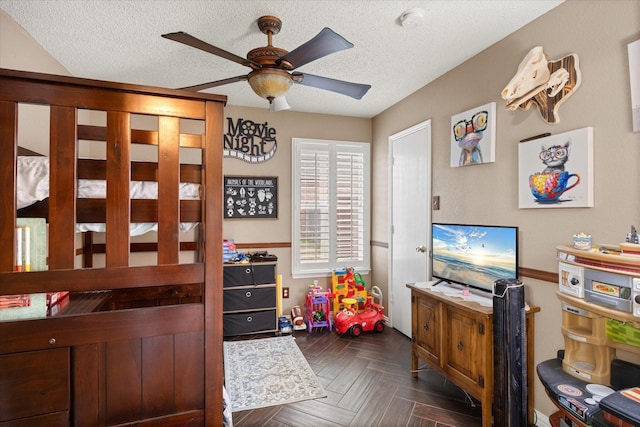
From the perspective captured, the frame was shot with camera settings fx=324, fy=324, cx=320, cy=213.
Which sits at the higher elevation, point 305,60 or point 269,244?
point 305,60

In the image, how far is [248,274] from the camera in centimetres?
368

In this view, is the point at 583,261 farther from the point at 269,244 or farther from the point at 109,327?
the point at 269,244

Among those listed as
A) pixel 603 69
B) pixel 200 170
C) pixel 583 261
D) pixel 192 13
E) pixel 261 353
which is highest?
pixel 192 13

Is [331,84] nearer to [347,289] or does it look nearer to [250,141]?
[250,141]

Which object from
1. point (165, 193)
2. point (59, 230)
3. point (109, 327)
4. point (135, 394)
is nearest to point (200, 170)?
point (165, 193)

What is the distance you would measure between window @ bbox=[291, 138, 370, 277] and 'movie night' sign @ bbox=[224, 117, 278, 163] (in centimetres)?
34

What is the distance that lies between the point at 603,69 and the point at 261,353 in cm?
345

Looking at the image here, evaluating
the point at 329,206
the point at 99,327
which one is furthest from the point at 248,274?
the point at 99,327

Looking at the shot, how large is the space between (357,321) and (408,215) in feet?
4.48

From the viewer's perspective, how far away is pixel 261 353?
329 centimetres

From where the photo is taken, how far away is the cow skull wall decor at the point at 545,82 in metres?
1.97

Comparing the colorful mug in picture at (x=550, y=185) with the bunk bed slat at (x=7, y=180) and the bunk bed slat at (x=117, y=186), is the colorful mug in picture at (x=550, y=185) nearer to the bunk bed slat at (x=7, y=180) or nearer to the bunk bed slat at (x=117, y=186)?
the bunk bed slat at (x=117, y=186)

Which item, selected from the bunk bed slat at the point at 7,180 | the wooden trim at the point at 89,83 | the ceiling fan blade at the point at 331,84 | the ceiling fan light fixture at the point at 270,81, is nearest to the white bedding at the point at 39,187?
the bunk bed slat at the point at 7,180

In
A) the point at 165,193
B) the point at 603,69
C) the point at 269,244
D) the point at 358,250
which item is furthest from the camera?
the point at 358,250
